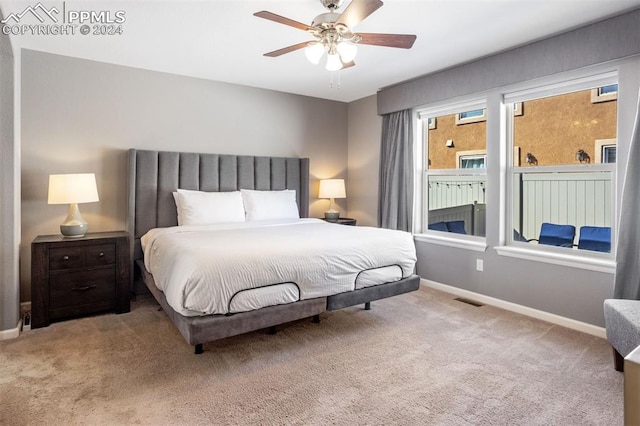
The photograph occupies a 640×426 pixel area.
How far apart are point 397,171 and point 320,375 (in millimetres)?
3037

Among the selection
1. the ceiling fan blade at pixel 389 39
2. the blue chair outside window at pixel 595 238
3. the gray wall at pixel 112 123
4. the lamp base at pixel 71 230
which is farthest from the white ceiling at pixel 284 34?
the blue chair outside window at pixel 595 238

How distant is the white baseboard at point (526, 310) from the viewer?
9.85 feet

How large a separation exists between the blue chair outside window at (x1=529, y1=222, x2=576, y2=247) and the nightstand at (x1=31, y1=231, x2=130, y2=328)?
403cm

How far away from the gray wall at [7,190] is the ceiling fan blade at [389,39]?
273cm

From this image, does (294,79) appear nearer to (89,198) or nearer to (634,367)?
(89,198)

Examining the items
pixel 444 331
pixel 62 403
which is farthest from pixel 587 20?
pixel 62 403

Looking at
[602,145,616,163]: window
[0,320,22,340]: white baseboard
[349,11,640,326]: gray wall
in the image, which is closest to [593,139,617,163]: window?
[602,145,616,163]: window

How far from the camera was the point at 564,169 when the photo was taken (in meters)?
3.31

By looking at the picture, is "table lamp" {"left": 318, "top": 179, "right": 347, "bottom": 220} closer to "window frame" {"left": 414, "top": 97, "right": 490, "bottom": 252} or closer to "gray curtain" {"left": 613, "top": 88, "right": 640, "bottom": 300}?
"window frame" {"left": 414, "top": 97, "right": 490, "bottom": 252}

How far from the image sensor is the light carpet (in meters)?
1.92

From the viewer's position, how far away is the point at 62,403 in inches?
78.7

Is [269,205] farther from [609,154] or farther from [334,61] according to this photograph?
[609,154]

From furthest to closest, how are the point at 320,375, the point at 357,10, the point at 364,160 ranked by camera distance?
the point at 364,160
the point at 320,375
the point at 357,10

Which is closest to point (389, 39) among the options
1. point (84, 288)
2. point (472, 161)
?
point (472, 161)
